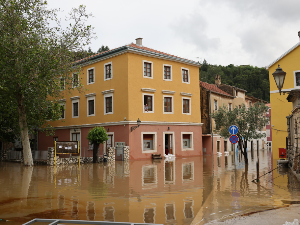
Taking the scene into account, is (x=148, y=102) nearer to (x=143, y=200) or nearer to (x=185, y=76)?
(x=185, y=76)

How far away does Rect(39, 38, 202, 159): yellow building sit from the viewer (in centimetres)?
2730

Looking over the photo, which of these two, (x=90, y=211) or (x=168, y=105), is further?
(x=168, y=105)

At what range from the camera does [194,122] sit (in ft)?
106

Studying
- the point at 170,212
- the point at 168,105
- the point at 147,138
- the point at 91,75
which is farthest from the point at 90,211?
the point at 91,75

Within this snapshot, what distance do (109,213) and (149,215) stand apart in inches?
37.7

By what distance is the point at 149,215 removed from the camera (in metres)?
6.93

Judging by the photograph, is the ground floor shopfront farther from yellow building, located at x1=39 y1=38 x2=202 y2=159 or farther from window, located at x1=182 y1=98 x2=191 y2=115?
window, located at x1=182 y1=98 x2=191 y2=115

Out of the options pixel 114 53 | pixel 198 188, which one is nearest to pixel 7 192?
pixel 198 188

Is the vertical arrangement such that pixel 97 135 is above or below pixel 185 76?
below

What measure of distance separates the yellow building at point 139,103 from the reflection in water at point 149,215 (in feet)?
63.3

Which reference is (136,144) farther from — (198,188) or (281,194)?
(281,194)

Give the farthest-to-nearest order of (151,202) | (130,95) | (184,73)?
(184,73) < (130,95) < (151,202)

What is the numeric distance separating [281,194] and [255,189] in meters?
1.12

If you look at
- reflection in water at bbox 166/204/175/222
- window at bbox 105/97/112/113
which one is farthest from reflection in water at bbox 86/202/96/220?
window at bbox 105/97/112/113
